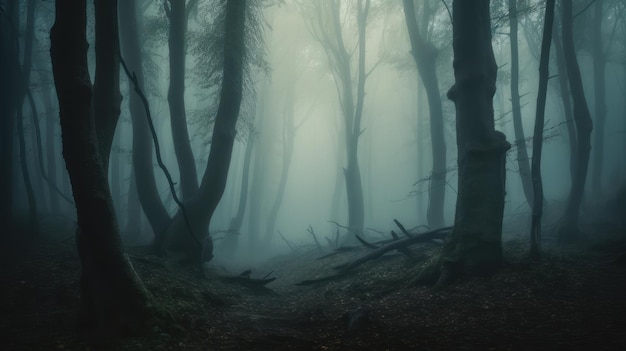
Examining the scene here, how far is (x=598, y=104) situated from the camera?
19.7 meters

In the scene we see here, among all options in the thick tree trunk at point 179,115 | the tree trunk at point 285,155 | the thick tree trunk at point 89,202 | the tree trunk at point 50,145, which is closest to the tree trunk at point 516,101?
the thick tree trunk at point 179,115

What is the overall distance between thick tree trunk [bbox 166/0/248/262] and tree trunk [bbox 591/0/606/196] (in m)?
18.8

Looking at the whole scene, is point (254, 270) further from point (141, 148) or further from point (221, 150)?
point (221, 150)

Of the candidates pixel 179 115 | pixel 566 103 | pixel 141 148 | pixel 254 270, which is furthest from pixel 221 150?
pixel 566 103

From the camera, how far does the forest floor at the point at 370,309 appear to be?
13.8 ft

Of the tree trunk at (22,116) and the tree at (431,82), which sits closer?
the tree trunk at (22,116)

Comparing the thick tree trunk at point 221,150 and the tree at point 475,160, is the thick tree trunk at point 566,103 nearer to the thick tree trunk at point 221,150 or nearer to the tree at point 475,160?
the tree at point 475,160

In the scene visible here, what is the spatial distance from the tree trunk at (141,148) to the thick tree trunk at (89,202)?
4.83 metres

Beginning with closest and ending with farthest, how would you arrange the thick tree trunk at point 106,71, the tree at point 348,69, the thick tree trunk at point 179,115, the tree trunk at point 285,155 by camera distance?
1. the thick tree trunk at point 106,71
2. the thick tree trunk at point 179,115
3. the tree at point 348,69
4. the tree trunk at point 285,155

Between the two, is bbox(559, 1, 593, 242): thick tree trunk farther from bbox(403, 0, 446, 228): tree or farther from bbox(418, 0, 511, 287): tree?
bbox(418, 0, 511, 287): tree

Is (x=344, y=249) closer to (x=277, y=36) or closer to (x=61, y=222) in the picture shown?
(x=61, y=222)

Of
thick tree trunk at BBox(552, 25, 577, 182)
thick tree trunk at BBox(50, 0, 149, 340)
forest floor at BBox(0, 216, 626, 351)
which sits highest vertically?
thick tree trunk at BBox(552, 25, 577, 182)

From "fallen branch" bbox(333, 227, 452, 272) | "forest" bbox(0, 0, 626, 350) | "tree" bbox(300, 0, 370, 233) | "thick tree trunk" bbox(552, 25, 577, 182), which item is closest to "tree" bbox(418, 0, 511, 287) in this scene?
"forest" bbox(0, 0, 626, 350)

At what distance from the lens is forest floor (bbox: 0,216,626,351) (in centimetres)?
420
